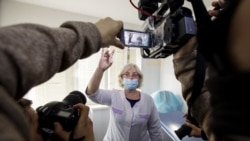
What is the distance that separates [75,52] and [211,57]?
0.90 ft

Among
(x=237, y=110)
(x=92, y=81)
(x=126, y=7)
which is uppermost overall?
(x=126, y=7)

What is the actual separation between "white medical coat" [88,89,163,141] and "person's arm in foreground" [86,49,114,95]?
0.26 ft

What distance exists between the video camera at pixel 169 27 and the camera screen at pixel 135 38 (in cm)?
2

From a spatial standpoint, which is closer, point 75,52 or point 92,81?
point 75,52

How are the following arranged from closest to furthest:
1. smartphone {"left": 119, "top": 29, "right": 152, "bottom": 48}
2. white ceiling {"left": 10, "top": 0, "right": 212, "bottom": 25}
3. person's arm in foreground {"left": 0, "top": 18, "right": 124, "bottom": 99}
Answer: person's arm in foreground {"left": 0, "top": 18, "right": 124, "bottom": 99}
smartphone {"left": 119, "top": 29, "right": 152, "bottom": 48}
white ceiling {"left": 10, "top": 0, "right": 212, "bottom": 25}

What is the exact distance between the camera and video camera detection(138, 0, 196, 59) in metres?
0.60

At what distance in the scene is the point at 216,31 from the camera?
338mm

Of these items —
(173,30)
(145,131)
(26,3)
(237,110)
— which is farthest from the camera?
(26,3)

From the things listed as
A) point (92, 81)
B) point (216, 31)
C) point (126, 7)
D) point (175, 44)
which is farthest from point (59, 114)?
point (126, 7)

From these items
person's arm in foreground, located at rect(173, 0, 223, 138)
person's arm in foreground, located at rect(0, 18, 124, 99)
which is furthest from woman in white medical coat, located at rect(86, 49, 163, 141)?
person's arm in foreground, located at rect(0, 18, 124, 99)

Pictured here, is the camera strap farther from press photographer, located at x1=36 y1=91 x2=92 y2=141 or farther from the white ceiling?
the white ceiling

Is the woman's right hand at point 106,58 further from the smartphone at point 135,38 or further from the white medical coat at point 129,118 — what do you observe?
the smartphone at point 135,38

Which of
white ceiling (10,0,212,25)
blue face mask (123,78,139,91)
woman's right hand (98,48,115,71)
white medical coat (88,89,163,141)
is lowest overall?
white medical coat (88,89,163,141)

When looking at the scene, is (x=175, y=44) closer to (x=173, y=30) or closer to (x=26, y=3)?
(x=173, y=30)
